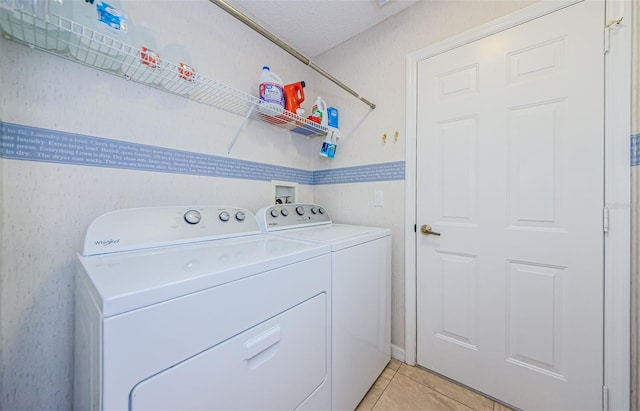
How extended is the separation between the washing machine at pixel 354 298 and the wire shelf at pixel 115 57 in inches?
30.0

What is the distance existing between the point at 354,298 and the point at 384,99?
4.85 ft

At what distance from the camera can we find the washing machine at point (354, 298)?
1135 mm

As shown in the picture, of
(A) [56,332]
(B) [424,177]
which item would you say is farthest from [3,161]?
(B) [424,177]

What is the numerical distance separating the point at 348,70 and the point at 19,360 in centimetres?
252

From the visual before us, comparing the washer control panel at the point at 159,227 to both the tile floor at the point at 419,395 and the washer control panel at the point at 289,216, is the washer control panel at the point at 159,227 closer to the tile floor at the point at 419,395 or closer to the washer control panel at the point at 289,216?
the washer control panel at the point at 289,216

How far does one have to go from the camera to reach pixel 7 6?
0.71 metres

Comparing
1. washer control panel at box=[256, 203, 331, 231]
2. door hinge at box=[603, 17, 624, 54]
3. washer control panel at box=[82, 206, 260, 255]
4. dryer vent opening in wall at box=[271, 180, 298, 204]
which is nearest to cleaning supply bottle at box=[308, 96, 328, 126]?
dryer vent opening in wall at box=[271, 180, 298, 204]

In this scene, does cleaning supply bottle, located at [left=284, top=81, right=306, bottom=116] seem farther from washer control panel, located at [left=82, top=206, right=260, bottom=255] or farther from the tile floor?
the tile floor

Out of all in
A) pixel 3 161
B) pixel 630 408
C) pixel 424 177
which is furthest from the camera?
pixel 424 177

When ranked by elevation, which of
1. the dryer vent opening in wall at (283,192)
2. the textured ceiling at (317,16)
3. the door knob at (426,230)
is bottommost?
the door knob at (426,230)

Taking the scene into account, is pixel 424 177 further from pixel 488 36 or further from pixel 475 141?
pixel 488 36

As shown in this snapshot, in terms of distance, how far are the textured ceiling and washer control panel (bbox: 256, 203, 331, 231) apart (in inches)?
55.5

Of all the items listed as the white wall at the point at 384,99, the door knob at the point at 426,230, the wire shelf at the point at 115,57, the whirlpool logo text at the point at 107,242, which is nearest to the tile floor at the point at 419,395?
the white wall at the point at 384,99

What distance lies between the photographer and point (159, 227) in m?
1.01
